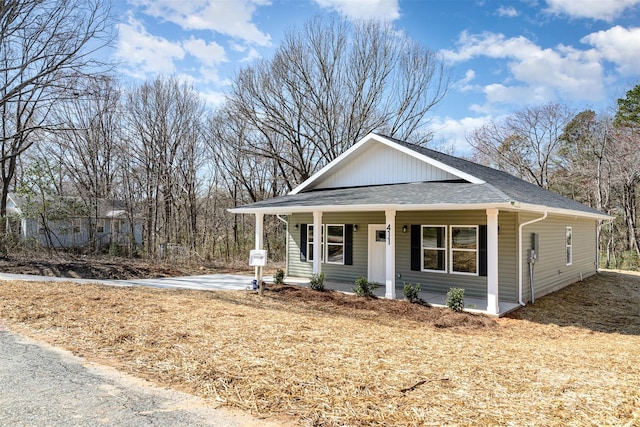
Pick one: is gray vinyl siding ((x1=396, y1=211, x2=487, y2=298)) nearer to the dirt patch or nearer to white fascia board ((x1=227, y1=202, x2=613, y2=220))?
white fascia board ((x1=227, y1=202, x2=613, y2=220))

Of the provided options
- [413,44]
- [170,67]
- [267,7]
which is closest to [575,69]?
[413,44]

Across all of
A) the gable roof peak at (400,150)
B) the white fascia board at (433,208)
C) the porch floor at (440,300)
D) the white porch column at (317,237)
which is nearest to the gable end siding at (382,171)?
the gable roof peak at (400,150)

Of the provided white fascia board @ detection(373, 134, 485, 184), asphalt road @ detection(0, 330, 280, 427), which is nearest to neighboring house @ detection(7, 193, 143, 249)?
white fascia board @ detection(373, 134, 485, 184)

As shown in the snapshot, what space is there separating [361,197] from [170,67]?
50.8 ft

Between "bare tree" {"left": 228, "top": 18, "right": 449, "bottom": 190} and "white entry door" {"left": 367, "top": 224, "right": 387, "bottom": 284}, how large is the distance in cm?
1049

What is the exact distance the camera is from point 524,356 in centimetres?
502

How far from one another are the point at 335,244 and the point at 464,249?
4.08 metres

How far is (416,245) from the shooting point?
35.0ft

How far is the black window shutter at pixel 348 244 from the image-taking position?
12.1m

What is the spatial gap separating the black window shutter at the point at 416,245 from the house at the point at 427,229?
0.03 m

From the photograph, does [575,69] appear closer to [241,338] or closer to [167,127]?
[167,127]

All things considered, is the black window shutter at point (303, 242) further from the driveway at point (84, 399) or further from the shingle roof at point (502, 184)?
the driveway at point (84, 399)

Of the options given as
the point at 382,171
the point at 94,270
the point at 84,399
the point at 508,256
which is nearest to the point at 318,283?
the point at 382,171

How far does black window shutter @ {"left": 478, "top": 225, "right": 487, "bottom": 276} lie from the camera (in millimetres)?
9578
